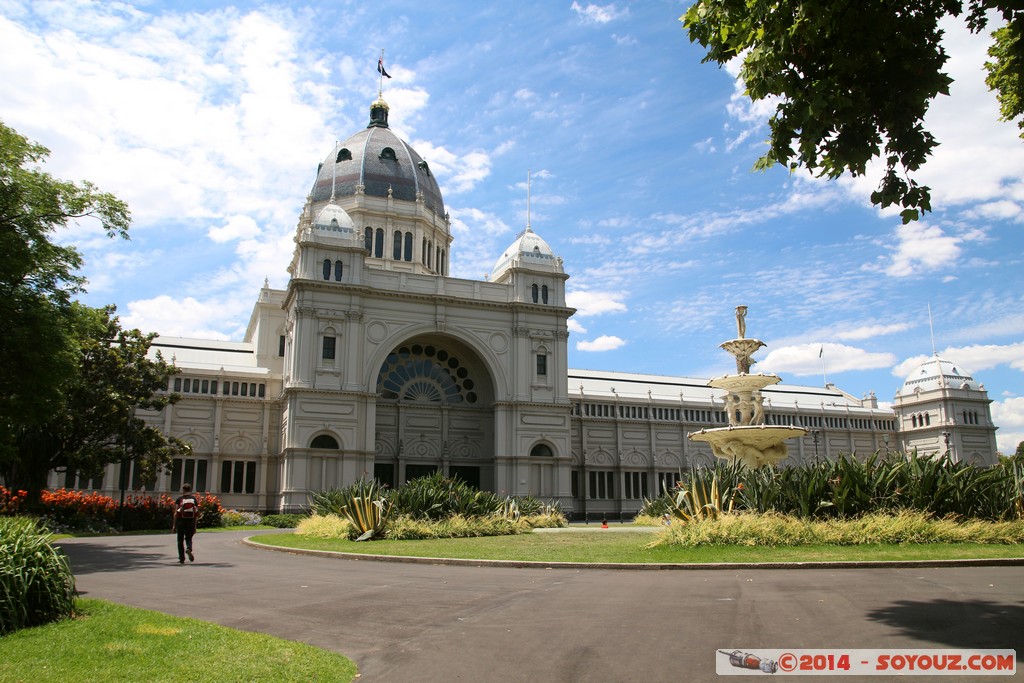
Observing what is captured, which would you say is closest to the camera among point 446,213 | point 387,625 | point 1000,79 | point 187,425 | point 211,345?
point 387,625

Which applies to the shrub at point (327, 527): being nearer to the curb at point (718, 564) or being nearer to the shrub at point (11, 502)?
the curb at point (718, 564)

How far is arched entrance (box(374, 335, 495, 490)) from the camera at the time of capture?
167 feet

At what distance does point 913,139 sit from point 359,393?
39919mm

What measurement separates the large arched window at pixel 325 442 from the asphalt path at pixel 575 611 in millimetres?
29404

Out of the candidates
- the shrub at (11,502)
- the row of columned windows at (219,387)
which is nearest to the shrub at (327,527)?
the shrub at (11,502)

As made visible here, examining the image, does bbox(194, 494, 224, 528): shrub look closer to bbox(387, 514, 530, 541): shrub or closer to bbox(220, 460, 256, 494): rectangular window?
bbox(220, 460, 256, 494): rectangular window

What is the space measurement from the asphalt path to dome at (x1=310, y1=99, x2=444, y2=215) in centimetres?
4589

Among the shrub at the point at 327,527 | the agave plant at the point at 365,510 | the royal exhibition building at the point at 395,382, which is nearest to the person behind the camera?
the agave plant at the point at 365,510

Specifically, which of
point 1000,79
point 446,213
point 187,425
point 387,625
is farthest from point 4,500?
point 446,213

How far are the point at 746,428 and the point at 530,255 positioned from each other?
1239 inches

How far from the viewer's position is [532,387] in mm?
51438

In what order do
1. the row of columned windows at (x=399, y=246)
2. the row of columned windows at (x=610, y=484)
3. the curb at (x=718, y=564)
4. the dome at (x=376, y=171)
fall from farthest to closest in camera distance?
the row of columned windows at (x=610, y=484), the dome at (x=376, y=171), the row of columned windows at (x=399, y=246), the curb at (x=718, y=564)

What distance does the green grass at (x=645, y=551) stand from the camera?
15672 mm

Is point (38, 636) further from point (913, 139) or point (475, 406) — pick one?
point (475, 406)
